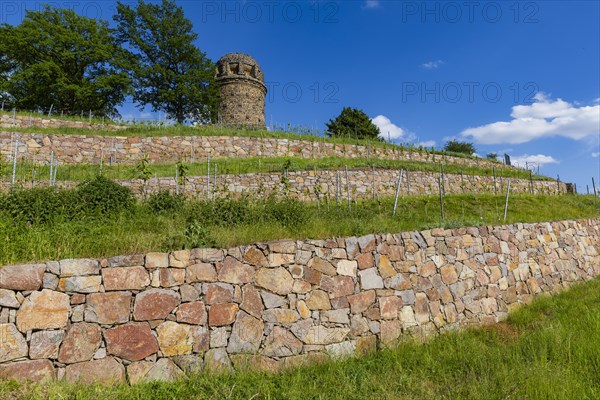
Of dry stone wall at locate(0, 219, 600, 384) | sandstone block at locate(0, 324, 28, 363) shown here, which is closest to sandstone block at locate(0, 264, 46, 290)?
dry stone wall at locate(0, 219, 600, 384)

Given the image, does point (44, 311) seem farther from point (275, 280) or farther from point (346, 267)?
point (346, 267)

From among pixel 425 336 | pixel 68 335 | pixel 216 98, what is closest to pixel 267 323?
pixel 68 335

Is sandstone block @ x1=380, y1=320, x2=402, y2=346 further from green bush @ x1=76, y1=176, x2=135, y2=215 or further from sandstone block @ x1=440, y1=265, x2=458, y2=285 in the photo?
green bush @ x1=76, y1=176, x2=135, y2=215

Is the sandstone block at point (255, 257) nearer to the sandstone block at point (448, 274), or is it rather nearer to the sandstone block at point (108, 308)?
the sandstone block at point (108, 308)

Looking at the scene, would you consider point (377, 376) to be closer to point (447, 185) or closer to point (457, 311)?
point (457, 311)

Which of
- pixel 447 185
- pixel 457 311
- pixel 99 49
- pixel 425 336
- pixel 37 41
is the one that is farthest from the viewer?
pixel 99 49

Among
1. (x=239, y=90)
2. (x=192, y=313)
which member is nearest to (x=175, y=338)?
(x=192, y=313)

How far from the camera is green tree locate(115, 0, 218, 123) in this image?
27.8 meters

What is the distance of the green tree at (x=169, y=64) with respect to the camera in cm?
2778

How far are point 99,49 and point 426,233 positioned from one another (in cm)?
2997

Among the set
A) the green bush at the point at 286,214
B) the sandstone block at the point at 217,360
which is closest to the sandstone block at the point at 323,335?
the sandstone block at the point at 217,360

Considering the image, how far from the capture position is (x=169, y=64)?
2944 cm

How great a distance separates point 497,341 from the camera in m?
5.48

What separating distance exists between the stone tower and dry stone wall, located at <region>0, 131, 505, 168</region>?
365 inches
